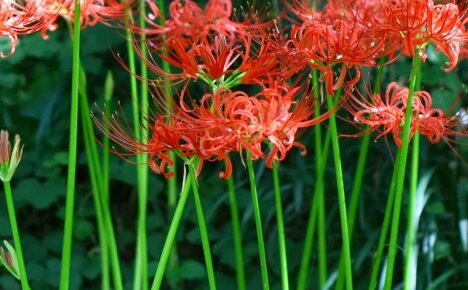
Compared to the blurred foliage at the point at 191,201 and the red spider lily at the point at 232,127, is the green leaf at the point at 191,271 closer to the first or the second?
the blurred foliage at the point at 191,201

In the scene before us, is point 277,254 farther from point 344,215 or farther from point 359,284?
point 344,215

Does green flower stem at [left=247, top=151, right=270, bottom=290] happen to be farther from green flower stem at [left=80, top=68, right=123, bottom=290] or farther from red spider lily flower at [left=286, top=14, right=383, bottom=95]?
green flower stem at [left=80, top=68, right=123, bottom=290]

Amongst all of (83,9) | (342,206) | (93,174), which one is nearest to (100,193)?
(93,174)

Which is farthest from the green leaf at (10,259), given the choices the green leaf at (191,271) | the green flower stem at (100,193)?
the green leaf at (191,271)

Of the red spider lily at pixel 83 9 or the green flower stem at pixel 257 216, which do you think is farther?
the red spider lily at pixel 83 9

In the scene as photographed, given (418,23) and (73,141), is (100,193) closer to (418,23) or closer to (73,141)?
(73,141)

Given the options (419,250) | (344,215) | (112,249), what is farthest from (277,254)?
(344,215)

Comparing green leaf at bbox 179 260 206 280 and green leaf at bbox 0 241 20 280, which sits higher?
green leaf at bbox 179 260 206 280

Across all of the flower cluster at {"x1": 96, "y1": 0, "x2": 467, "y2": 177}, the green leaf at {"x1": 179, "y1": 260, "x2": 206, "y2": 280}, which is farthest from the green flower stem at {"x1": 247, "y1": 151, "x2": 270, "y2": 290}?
the green leaf at {"x1": 179, "y1": 260, "x2": 206, "y2": 280}
